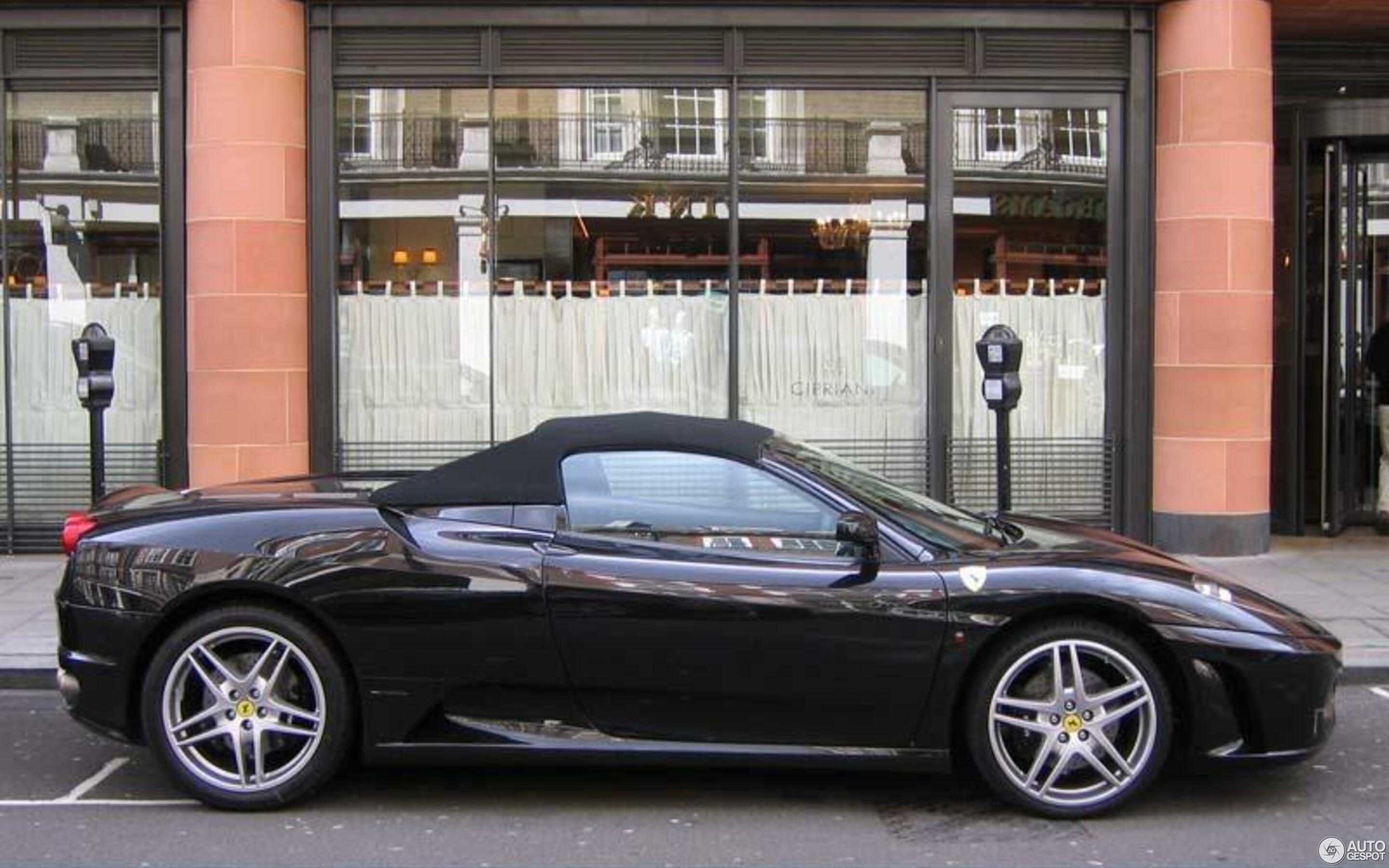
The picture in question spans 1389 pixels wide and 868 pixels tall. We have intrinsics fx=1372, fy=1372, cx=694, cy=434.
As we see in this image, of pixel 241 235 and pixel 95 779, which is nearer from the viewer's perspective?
pixel 95 779

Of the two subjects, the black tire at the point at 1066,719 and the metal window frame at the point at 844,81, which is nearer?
the black tire at the point at 1066,719

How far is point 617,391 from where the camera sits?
1103 centimetres

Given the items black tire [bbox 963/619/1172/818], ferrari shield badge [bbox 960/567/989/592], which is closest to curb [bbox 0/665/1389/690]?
black tire [bbox 963/619/1172/818]

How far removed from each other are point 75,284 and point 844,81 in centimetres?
625

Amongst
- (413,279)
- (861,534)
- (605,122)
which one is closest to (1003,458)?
(861,534)

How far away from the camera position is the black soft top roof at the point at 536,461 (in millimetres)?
5160

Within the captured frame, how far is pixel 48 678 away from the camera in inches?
278

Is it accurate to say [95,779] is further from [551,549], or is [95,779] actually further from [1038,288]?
[1038,288]

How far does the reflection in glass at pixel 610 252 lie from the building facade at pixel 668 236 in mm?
23

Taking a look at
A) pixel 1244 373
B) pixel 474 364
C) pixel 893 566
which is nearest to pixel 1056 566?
pixel 893 566

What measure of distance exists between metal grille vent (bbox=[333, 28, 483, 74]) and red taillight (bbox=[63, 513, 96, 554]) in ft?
19.7

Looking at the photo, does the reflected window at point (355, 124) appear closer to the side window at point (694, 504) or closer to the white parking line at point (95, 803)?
the side window at point (694, 504)

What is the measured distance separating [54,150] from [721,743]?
8.43m

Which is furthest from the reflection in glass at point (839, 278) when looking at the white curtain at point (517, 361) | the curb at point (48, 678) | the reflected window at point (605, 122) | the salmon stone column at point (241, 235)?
the curb at point (48, 678)
